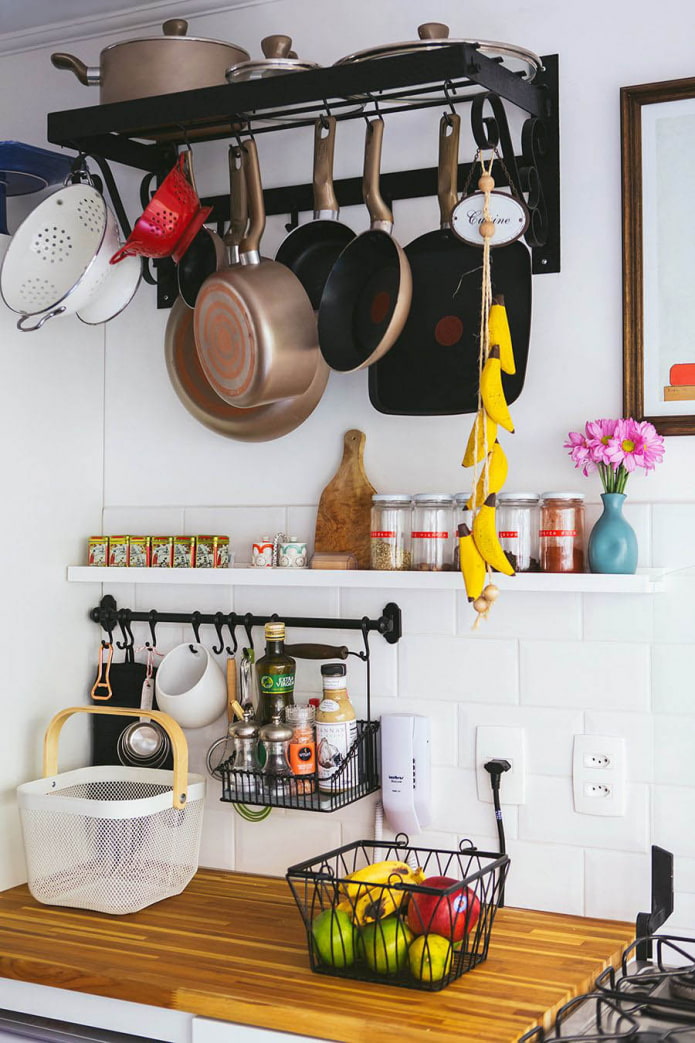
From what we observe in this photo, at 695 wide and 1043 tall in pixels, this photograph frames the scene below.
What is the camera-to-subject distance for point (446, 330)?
180 cm

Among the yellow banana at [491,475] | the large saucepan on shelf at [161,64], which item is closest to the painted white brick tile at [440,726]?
the yellow banana at [491,475]

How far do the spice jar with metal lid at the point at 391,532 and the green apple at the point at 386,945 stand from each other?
531 millimetres

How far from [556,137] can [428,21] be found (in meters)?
0.31

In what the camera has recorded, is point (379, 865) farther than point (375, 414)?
No

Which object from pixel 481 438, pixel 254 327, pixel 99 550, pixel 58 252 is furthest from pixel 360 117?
pixel 99 550

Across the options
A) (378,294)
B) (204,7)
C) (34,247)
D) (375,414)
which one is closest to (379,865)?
(375,414)

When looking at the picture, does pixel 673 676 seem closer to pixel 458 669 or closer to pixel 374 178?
pixel 458 669

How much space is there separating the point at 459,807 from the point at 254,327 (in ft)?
2.67

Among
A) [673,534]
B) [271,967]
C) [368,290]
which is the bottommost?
[271,967]

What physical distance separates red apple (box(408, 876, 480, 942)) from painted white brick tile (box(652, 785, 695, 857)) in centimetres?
31

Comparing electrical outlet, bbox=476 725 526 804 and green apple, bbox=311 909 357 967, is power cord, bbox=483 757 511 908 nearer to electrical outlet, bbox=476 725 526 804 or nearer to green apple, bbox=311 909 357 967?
electrical outlet, bbox=476 725 526 804

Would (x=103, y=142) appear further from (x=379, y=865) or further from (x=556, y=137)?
(x=379, y=865)

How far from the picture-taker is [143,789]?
1968 millimetres

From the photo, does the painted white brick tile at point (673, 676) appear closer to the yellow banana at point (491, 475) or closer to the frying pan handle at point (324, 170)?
the yellow banana at point (491, 475)
